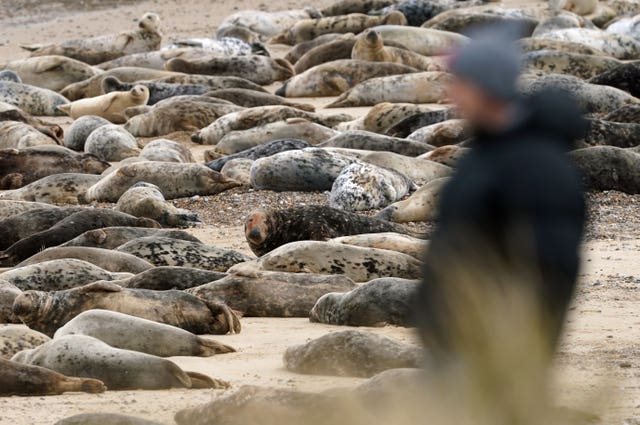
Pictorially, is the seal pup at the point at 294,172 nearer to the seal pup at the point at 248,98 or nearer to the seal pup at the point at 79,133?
the seal pup at the point at 79,133

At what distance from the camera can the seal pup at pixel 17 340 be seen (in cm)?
586

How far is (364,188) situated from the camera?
34.0ft

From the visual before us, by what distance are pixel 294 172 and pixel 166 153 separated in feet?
6.25

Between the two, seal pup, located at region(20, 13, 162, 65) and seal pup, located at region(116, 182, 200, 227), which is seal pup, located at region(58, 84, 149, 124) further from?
seal pup, located at region(20, 13, 162, 65)

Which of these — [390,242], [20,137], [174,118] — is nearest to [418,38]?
[174,118]

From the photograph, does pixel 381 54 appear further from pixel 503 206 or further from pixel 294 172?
pixel 503 206

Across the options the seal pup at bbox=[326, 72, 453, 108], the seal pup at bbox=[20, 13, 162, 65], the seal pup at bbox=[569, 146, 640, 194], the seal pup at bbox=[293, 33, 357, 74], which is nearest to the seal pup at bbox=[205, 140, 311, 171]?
the seal pup at bbox=[569, 146, 640, 194]

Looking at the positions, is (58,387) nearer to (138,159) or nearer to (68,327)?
(68,327)

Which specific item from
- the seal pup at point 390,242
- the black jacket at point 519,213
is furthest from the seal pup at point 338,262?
the black jacket at point 519,213

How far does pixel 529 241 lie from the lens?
2.89 meters

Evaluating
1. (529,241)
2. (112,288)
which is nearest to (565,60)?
(112,288)

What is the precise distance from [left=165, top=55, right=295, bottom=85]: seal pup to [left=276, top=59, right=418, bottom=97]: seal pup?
173 cm

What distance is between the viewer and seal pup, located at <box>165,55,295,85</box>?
19.3 meters

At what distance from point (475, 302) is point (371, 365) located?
233cm
